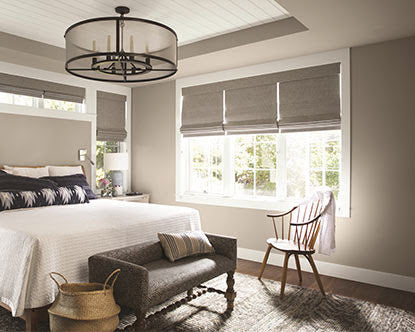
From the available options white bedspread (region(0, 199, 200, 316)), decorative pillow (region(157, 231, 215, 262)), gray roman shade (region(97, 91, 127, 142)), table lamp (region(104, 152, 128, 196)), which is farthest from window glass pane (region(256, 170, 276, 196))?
gray roman shade (region(97, 91, 127, 142))

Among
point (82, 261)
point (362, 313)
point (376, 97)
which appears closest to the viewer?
point (82, 261)

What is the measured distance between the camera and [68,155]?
4984 millimetres

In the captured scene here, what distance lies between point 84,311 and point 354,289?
263 cm

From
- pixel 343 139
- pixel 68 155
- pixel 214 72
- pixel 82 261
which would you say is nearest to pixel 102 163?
pixel 68 155

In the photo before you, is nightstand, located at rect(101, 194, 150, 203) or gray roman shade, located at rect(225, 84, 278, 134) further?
nightstand, located at rect(101, 194, 150, 203)

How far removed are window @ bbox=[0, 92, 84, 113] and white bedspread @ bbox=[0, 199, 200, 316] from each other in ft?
5.78

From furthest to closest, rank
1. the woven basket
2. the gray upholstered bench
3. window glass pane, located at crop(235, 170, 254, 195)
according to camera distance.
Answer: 1. window glass pane, located at crop(235, 170, 254, 195)
2. the gray upholstered bench
3. the woven basket

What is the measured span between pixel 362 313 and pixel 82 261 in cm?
229

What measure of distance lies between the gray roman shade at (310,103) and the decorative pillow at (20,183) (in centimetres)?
279

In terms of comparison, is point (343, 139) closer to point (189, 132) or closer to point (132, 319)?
point (189, 132)

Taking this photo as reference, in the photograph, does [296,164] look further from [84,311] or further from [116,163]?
[84,311]

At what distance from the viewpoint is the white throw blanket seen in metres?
3.50

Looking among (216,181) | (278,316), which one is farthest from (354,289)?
(216,181)

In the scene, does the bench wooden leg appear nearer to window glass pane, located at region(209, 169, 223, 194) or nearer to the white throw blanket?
the white throw blanket
